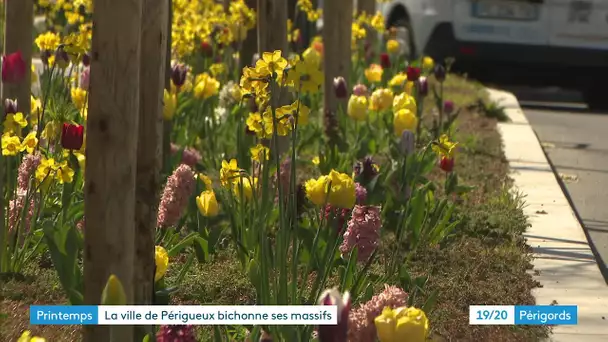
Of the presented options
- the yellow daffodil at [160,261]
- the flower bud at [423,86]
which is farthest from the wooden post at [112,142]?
the flower bud at [423,86]

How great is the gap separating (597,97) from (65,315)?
10505 mm

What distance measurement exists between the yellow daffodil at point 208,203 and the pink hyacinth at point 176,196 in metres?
0.07

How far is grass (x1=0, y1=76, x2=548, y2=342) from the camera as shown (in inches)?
185

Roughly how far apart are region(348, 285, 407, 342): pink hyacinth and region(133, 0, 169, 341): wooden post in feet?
2.74

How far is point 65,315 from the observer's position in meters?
4.12

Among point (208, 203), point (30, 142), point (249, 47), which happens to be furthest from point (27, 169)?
point (249, 47)

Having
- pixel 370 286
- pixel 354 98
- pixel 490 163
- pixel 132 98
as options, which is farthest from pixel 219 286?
pixel 490 163

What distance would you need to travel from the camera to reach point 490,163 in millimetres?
8547

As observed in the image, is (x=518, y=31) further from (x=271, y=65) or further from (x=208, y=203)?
(x=271, y=65)

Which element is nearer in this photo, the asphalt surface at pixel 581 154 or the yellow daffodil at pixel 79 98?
the yellow daffodil at pixel 79 98

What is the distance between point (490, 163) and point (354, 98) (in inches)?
52.7

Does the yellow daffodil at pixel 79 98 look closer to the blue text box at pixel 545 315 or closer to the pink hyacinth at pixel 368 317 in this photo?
the blue text box at pixel 545 315

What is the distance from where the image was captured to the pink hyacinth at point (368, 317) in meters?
3.56

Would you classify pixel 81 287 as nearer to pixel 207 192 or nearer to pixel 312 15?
pixel 207 192
